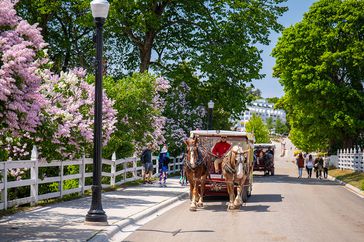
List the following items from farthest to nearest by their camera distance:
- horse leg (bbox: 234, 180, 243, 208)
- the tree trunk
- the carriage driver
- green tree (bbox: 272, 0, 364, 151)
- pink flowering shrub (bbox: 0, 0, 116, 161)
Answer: green tree (bbox: 272, 0, 364, 151) < the tree trunk < the carriage driver < horse leg (bbox: 234, 180, 243, 208) < pink flowering shrub (bbox: 0, 0, 116, 161)

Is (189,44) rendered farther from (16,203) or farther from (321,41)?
(16,203)

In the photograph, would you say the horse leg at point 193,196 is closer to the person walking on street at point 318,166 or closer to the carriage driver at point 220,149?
the carriage driver at point 220,149

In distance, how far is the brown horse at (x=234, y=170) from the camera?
19.2 m

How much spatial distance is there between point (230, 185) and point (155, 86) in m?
11.5

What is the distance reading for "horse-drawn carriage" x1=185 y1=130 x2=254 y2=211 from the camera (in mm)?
19188

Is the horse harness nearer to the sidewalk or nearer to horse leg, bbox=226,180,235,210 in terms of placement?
horse leg, bbox=226,180,235,210

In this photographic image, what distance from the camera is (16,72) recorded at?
35.6 ft

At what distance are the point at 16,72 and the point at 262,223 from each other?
7225mm

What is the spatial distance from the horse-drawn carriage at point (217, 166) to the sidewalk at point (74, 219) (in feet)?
4.30

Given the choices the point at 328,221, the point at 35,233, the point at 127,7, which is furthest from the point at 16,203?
the point at 127,7

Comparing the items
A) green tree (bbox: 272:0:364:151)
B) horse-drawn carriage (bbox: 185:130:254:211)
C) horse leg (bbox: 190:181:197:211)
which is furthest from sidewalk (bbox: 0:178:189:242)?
green tree (bbox: 272:0:364:151)

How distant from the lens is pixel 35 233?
11.9 metres

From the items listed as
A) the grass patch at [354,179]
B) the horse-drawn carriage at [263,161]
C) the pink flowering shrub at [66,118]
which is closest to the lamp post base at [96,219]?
the pink flowering shrub at [66,118]

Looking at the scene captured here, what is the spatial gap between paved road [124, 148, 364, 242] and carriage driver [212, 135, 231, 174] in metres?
1.36
